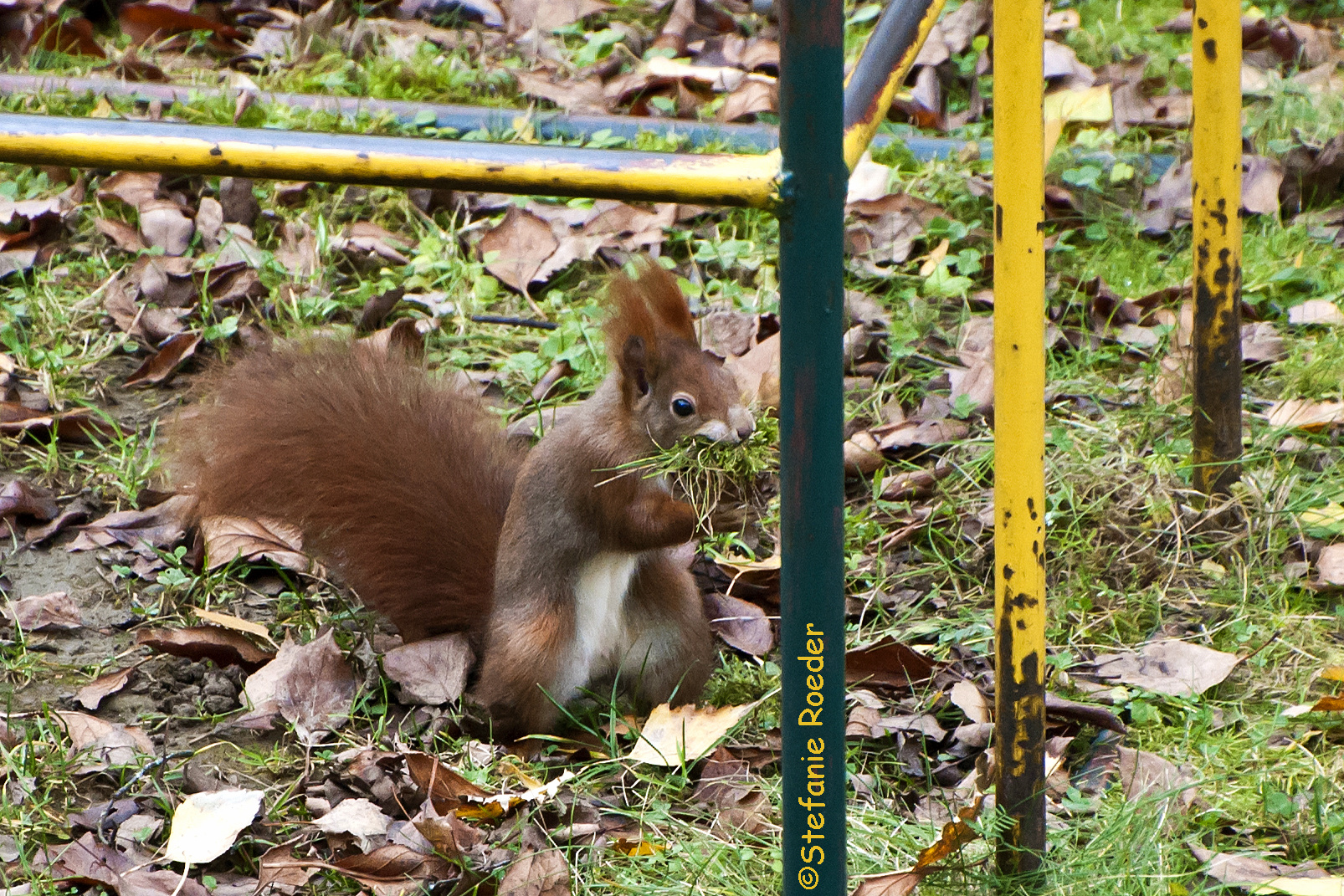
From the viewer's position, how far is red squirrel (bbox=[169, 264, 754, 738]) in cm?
182

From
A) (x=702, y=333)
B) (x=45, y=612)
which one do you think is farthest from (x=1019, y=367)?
(x=45, y=612)

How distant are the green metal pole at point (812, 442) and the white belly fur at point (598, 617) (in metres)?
0.75

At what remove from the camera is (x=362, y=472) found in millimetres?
1979

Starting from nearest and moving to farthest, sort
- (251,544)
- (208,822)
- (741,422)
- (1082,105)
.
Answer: (208,822), (741,422), (251,544), (1082,105)

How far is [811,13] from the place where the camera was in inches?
38.8

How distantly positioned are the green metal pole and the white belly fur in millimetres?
752

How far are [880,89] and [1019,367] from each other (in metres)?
0.29

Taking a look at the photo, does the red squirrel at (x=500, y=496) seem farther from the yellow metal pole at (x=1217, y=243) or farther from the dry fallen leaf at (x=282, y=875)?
the yellow metal pole at (x=1217, y=243)

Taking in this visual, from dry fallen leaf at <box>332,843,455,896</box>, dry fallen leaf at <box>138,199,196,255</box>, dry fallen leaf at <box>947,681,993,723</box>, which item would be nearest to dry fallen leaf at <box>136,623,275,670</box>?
dry fallen leaf at <box>332,843,455,896</box>

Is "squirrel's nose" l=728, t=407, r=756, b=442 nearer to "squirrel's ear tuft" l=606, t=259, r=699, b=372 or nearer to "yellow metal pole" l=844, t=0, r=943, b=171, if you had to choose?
"squirrel's ear tuft" l=606, t=259, r=699, b=372

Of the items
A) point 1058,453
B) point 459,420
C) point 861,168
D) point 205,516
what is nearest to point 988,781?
point 1058,453

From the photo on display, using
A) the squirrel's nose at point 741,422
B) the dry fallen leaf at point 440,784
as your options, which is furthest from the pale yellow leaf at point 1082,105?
the dry fallen leaf at point 440,784

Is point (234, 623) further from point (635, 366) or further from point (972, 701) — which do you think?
point (972, 701)

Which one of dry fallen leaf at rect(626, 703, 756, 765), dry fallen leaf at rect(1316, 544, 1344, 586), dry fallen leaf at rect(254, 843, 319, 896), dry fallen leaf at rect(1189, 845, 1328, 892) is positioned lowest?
dry fallen leaf at rect(254, 843, 319, 896)
